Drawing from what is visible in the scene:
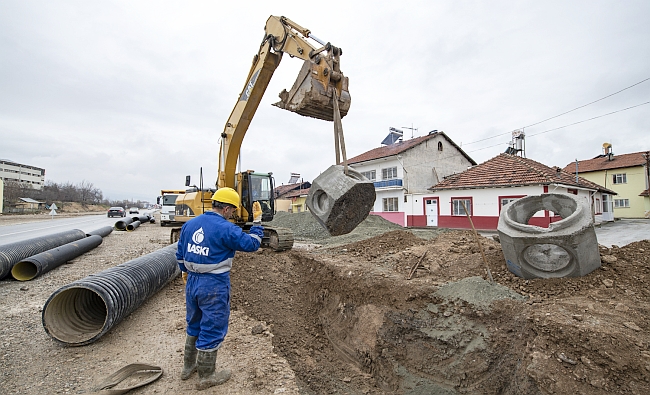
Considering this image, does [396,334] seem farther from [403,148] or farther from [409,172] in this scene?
[403,148]

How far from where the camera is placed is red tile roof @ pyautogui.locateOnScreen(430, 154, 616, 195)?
49.2 ft

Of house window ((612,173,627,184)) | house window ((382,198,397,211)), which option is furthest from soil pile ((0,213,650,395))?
house window ((612,173,627,184))

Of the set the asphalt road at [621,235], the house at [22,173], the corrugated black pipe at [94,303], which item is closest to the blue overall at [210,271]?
Answer: the corrugated black pipe at [94,303]

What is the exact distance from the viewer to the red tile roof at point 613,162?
30.8 m

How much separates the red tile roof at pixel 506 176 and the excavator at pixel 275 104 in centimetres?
1161

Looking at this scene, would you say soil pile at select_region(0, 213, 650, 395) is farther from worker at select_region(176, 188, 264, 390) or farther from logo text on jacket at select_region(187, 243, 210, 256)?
logo text on jacket at select_region(187, 243, 210, 256)

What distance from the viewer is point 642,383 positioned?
8.70 ft

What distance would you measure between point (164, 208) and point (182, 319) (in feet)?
58.3

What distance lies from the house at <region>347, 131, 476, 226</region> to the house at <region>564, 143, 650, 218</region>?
717 inches

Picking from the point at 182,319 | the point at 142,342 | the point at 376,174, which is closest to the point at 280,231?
the point at 182,319

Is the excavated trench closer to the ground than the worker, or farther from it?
closer to the ground

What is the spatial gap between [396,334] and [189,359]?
2469 mm

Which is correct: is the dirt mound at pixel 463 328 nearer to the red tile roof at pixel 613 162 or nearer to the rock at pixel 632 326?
the rock at pixel 632 326

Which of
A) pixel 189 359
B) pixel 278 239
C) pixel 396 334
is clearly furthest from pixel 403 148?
pixel 189 359
